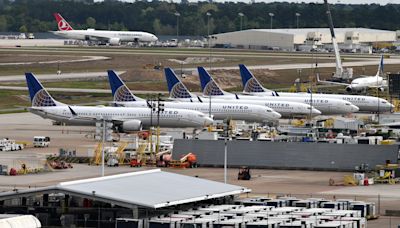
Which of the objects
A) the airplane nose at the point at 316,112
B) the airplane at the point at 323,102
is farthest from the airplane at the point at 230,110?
the airplane at the point at 323,102

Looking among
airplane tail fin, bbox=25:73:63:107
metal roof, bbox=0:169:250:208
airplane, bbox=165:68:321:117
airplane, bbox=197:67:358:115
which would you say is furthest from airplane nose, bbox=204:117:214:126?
metal roof, bbox=0:169:250:208

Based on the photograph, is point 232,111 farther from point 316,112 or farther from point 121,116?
point 121,116

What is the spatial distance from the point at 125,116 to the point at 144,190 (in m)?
65.9

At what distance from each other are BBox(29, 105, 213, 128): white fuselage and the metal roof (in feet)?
190

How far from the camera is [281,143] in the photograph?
396ft

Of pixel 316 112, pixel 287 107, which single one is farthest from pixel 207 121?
pixel 316 112

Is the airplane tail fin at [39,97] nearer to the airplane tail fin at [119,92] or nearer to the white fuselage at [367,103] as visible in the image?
the airplane tail fin at [119,92]

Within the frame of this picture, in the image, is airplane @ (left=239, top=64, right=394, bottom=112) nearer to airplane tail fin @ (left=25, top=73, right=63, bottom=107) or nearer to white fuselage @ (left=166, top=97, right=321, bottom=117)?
white fuselage @ (left=166, top=97, right=321, bottom=117)

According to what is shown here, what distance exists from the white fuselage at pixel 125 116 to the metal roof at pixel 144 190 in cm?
5790

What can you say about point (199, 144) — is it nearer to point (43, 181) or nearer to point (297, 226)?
point (43, 181)

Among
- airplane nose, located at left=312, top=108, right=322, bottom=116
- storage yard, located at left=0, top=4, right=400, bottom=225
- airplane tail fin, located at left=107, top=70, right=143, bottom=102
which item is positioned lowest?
storage yard, located at left=0, top=4, right=400, bottom=225

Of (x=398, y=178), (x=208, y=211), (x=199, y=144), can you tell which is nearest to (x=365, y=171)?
(x=398, y=178)

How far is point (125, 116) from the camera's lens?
14475 cm

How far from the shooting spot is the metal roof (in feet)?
247
